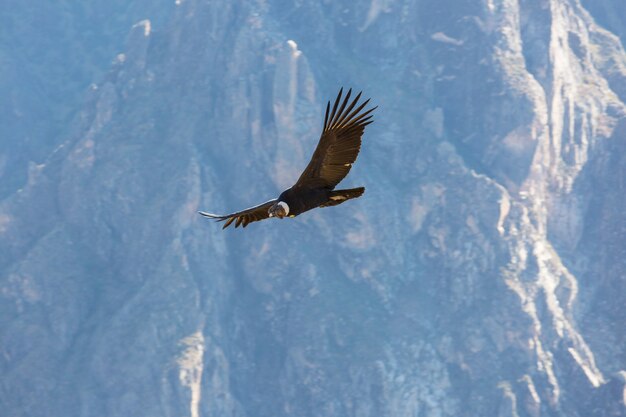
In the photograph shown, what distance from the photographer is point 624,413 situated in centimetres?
19975

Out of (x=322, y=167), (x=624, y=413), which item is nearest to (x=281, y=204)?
(x=322, y=167)

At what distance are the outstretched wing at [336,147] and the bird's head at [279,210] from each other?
36.1 inches

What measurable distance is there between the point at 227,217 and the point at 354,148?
3183mm

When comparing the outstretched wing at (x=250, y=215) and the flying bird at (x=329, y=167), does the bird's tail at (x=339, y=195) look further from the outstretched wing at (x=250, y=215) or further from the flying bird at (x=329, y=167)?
the outstretched wing at (x=250, y=215)

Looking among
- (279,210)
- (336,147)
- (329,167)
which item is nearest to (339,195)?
(329,167)

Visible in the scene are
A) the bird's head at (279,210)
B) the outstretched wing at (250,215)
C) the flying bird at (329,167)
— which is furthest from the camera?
the outstretched wing at (250,215)

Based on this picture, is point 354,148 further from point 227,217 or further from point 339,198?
point 227,217

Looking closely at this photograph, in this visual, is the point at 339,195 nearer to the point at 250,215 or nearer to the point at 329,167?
the point at 329,167

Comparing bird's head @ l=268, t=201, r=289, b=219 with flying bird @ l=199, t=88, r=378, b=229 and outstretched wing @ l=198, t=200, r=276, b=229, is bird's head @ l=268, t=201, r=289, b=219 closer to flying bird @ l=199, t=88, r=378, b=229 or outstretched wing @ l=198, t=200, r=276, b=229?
flying bird @ l=199, t=88, r=378, b=229

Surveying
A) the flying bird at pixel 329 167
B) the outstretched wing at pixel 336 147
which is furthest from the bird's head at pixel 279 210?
the outstretched wing at pixel 336 147

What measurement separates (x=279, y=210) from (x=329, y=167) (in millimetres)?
1889

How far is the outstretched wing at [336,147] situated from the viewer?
22.0m

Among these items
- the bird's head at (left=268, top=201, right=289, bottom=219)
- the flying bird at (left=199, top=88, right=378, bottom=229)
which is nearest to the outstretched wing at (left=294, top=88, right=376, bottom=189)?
the flying bird at (left=199, top=88, right=378, bottom=229)

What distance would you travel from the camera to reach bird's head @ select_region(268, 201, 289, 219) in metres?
21.4
